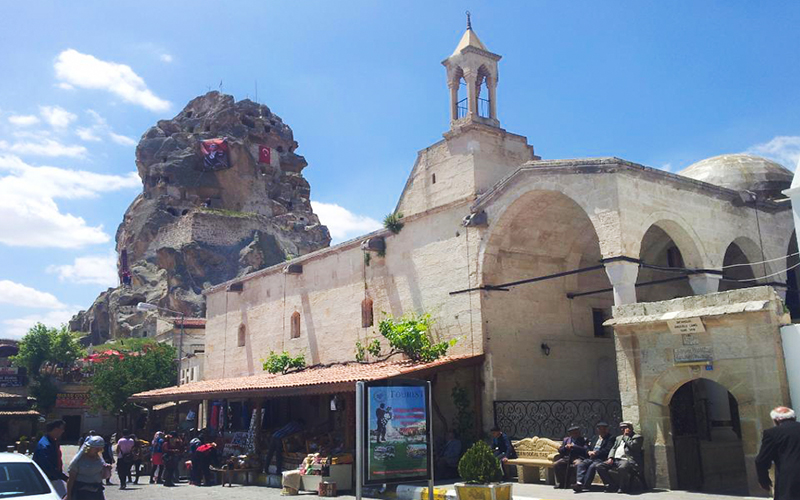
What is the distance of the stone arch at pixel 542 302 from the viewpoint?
1634 centimetres

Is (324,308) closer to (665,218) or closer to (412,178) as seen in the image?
(412,178)

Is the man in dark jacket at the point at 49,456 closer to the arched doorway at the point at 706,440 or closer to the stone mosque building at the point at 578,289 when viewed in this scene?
the stone mosque building at the point at 578,289

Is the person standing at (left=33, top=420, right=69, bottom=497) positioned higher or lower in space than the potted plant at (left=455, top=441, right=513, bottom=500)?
higher

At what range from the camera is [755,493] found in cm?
1055

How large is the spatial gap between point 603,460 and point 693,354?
2.40 meters

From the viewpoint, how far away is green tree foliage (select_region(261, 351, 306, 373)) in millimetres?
21406

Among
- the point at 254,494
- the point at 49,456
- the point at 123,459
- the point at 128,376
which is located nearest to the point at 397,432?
the point at 49,456

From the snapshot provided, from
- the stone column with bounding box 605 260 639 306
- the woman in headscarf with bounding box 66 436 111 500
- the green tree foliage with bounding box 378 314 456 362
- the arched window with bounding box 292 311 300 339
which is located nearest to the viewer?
the woman in headscarf with bounding box 66 436 111 500

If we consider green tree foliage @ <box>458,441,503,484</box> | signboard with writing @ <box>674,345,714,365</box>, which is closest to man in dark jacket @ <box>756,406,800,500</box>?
green tree foliage @ <box>458,441,503,484</box>

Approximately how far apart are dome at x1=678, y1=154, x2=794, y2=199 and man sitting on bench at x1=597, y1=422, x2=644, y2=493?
8286 mm

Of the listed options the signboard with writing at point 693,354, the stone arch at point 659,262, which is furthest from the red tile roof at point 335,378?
the stone arch at point 659,262

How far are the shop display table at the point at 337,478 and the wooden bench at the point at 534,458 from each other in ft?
11.0

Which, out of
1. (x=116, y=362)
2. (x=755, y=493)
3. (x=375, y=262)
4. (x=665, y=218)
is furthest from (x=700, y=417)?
(x=116, y=362)

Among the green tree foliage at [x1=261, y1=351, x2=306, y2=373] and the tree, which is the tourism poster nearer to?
the green tree foliage at [x1=261, y1=351, x2=306, y2=373]
